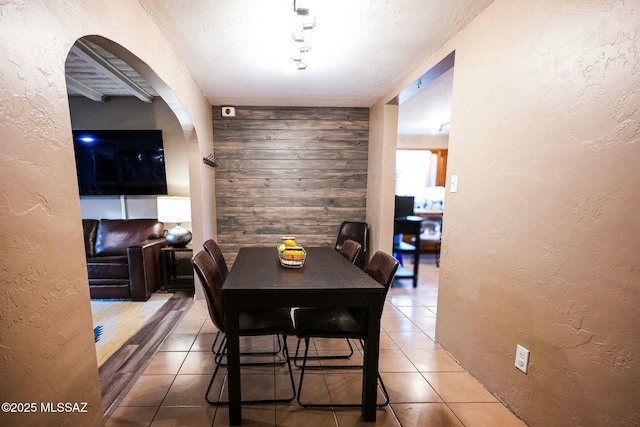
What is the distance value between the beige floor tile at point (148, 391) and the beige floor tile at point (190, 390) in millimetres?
42

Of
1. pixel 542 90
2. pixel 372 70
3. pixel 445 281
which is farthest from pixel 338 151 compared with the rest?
pixel 542 90

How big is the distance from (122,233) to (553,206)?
4305 mm

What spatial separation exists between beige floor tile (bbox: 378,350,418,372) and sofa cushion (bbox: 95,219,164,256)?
319 centimetres

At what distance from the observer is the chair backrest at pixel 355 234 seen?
3604mm

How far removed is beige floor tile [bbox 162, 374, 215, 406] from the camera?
5.25ft

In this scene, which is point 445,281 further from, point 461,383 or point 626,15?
point 626,15

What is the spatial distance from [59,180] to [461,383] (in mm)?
2467

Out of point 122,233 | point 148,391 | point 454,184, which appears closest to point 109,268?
point 122,233

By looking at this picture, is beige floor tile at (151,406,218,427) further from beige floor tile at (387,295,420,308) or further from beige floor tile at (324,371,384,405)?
beige floor tile at (387,295,420,308)

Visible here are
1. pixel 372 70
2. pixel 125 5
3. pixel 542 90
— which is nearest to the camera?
pixel 542 90

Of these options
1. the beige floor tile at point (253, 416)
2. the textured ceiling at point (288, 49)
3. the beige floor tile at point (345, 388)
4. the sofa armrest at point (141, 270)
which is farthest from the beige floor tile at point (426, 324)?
the sofa armrest at point (141, 270)

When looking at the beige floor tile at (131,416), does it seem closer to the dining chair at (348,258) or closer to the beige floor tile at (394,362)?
the dining chair at (348,258)

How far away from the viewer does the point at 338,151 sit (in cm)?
375

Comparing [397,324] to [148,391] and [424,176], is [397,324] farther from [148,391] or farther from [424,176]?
[424,176]
